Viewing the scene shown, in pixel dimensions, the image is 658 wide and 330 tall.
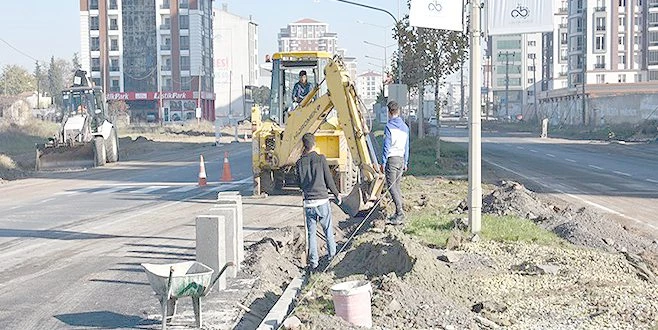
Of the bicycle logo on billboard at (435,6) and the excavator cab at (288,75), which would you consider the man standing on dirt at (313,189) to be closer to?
the bicycle logo on billboard at (435,6)

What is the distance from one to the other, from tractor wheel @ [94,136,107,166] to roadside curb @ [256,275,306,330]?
93.4 ft

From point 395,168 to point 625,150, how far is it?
3553cm

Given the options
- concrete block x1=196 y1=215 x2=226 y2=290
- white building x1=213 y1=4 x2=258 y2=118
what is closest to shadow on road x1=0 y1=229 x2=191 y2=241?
concrete block x1=196 y1=215 x2=226 y2=290

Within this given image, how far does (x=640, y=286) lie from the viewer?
33.9 ft

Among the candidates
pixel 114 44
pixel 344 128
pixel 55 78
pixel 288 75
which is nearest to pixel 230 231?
pixel 344 128

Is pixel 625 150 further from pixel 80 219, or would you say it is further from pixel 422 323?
pixel 422 323

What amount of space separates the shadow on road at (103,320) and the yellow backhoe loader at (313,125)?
881 centimetres

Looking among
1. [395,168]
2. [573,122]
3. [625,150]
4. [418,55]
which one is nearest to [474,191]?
[395,168]

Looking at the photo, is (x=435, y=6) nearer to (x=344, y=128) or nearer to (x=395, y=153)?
(x=395, y=153)

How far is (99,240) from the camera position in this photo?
1638cm

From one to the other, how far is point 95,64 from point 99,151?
81451mm

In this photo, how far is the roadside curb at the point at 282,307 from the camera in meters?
9.08

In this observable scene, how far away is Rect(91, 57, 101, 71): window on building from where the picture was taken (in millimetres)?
117019

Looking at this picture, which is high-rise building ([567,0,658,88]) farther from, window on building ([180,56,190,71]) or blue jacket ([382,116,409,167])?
blue jacket ([382,116,409,167])
